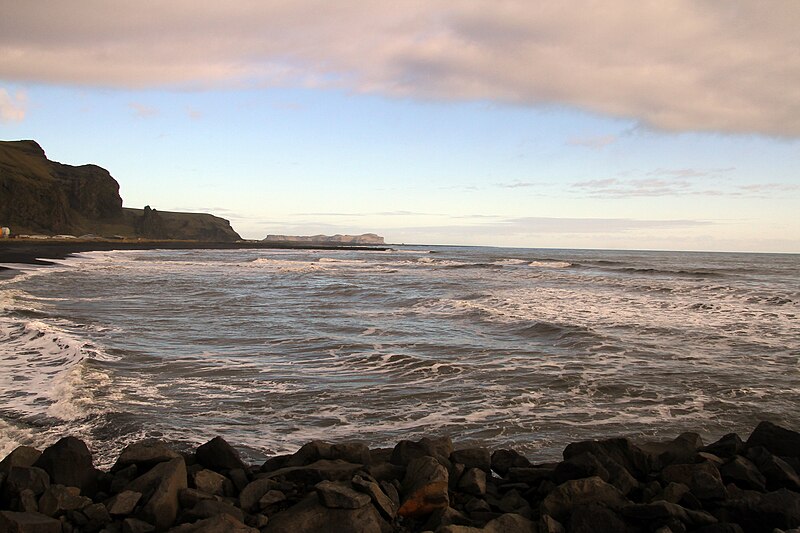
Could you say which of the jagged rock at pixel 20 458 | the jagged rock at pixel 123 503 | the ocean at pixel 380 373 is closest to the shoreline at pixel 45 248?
the ocean at pixel 380 373

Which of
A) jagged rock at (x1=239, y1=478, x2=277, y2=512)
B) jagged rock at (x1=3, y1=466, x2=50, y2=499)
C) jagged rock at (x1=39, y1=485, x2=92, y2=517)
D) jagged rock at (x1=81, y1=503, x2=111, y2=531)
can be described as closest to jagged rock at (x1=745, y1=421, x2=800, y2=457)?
jagged rock at (x1=239, y1=478, x2=277, y2=512)

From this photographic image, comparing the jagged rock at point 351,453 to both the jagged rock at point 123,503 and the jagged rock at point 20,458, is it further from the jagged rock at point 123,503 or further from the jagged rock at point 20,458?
the jagged rock at point 20,458

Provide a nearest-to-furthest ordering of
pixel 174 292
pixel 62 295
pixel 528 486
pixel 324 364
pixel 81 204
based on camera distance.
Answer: pixel 528 486 < pixel 324 364 < pixel 62 295 < pixel 174 292 < pixel 81 204

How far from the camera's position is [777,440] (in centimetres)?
645

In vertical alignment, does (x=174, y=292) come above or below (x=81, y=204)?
below

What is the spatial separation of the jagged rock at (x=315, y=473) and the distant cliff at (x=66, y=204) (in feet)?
407

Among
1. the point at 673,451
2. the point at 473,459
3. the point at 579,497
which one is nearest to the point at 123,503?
the point at 473,459

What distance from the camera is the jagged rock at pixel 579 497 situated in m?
5.02

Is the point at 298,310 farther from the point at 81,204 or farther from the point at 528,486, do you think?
the point at 81,204

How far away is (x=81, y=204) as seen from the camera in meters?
144

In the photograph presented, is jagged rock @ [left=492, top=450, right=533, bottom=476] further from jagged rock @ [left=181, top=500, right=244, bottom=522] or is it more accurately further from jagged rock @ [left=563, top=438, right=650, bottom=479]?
jagged rock @ [left=181, top=500, right=244, bottom=522]

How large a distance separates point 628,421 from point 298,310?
15.1 metres

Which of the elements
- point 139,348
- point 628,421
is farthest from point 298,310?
point 628,421

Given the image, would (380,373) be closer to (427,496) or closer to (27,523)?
(427,496)
